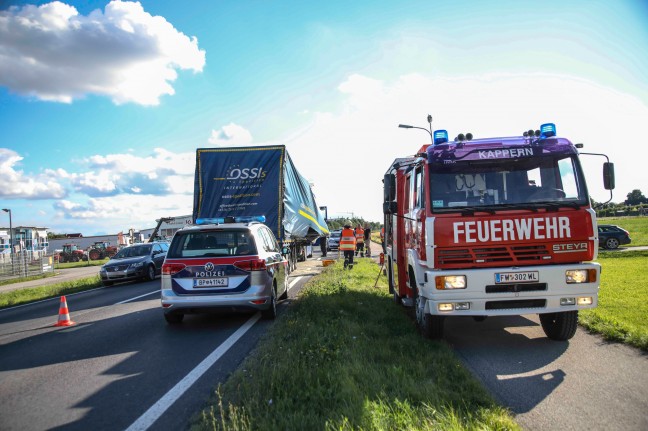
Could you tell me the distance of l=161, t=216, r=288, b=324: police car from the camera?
7.22m

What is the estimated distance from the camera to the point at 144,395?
4.40 metres

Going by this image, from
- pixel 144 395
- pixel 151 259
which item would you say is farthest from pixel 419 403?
pixel 151 259

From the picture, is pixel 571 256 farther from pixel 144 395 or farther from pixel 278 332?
pixel 144 395

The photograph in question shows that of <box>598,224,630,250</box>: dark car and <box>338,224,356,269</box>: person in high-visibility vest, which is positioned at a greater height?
<box>338,224,356,269</box>: person in high-visibility vest

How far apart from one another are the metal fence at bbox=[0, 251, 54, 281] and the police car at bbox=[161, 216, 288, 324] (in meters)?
24.9

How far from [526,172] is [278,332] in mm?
4091

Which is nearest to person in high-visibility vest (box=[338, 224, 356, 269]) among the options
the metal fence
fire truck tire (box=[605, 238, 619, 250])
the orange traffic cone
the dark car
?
the orange traffic cone

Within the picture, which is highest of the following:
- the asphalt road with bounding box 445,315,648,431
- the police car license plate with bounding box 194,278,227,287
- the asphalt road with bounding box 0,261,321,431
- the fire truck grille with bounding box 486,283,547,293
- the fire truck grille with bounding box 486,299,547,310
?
the police car license plate with bounding box 194,278,227,287

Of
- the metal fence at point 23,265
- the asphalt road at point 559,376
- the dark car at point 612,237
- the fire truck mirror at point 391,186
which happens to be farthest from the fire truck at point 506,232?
the metal fence at point 23,265

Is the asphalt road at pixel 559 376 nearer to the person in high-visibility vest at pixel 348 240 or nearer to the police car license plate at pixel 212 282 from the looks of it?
the police car license plate at pixel 212 282

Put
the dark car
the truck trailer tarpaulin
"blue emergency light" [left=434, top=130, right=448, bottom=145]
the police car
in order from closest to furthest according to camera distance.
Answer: "blue emergency light" [left=434, top=130, right=448, bottom=145], the police car, the truck trailer tarpaulin, the dark car

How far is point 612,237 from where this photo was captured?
985 inches

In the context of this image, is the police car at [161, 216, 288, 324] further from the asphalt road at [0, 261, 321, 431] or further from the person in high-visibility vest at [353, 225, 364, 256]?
the person in high-visibility vest at [353, 225, 364, 256]

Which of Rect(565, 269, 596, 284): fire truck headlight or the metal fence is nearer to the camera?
Rect(565, 269, 596, 284): fire truck headlight
